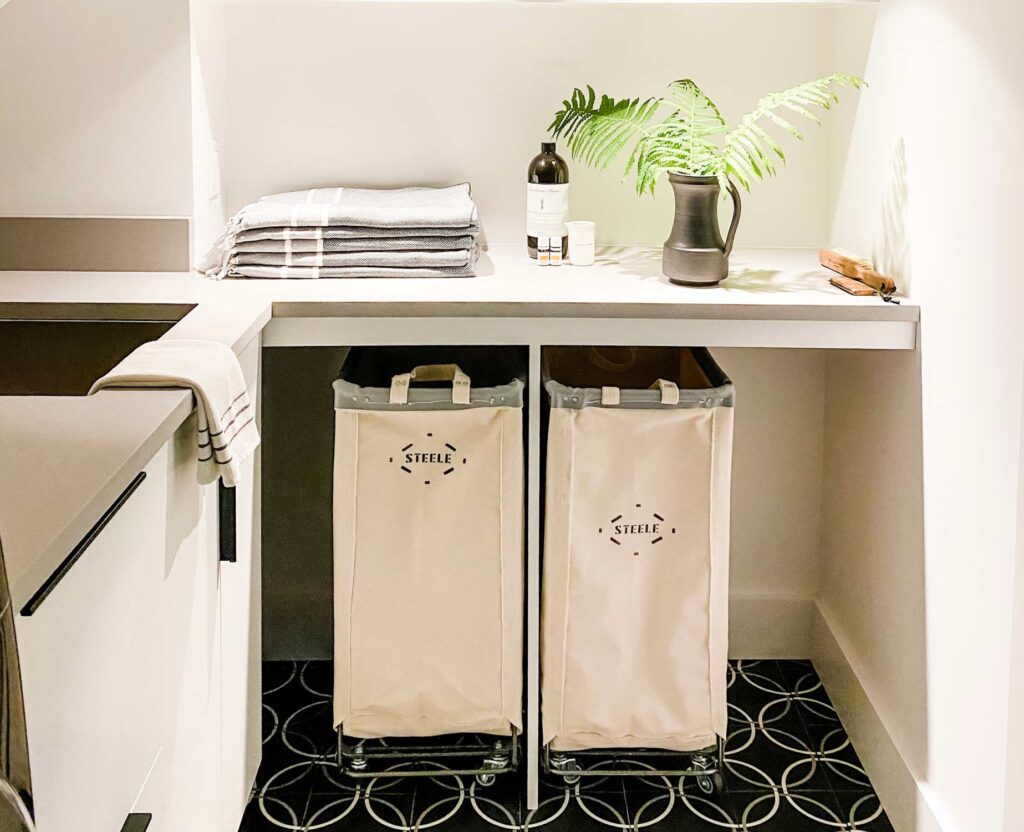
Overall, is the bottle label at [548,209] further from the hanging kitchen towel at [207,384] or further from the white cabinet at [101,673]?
the white cabinet at [101,673]

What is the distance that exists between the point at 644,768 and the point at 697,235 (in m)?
0.95

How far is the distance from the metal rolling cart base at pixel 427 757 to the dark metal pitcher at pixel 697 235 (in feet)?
2.79

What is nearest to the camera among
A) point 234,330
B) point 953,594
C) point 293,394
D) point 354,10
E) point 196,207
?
point 234,330

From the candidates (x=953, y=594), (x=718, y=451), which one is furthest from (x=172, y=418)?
(x=953, y=594)

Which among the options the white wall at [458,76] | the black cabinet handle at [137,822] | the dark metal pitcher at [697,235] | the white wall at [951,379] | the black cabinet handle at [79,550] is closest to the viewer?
the black cabinet handle at [79,550]

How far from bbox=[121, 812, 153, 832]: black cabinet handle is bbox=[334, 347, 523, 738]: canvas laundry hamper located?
790 mm

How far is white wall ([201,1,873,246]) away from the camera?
7.72ft

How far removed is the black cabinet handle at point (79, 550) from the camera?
906 millimetres

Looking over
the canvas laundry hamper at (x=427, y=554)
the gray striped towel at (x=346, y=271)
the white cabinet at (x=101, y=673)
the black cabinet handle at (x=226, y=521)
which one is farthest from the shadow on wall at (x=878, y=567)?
the white cabinet at (x=101, y=673)

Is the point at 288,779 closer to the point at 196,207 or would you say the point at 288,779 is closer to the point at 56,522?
the point at 196,207

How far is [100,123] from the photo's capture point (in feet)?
7.04

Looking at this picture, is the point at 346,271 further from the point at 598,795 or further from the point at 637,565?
the point at 598,795

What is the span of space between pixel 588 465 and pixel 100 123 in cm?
104

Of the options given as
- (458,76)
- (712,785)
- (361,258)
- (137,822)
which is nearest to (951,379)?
(712,785)
